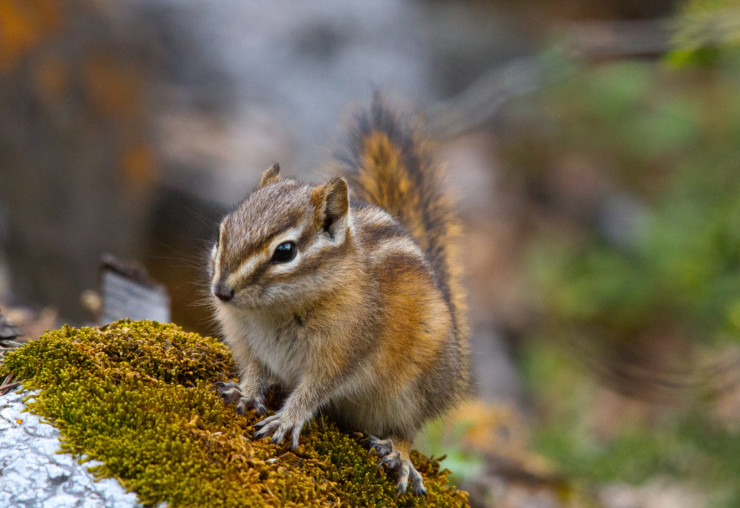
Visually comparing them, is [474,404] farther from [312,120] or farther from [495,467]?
[312,120]

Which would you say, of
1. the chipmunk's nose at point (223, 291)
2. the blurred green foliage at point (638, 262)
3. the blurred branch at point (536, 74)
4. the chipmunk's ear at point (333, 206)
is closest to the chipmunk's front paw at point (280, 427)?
the chipmunk's nose at point (223, 291)

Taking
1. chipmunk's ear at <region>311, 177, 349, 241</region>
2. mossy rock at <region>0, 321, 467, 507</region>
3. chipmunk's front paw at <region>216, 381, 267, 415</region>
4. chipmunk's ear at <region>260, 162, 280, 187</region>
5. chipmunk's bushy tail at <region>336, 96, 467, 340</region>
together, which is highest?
chipmunk's bushy tail at <region>336, 96, 467, 340</region>

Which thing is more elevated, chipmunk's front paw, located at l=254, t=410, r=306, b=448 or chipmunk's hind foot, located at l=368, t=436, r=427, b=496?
chipmunk's hind foot, located at l=368, t=436, r=427, b=496

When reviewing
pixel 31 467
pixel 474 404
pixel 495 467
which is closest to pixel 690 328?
pixel 474 404

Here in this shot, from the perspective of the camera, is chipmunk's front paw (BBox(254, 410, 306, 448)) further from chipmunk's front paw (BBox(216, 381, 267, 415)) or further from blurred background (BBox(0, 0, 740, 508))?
blurred background (BBox(0, 0, 740, 508))

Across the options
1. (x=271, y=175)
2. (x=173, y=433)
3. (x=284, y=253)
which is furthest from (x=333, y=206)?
(x=173, y=433)

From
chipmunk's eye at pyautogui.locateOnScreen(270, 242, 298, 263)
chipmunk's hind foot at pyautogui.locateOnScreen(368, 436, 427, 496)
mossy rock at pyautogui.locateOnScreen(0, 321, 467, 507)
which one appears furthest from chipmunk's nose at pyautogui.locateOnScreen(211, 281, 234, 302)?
chipmunk's hind foot at pyautogui.locateOnScreen(368, 436, 427, 496)

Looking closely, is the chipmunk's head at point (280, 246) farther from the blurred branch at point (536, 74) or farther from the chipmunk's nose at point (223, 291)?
the blurred branch at point (536, 74)
